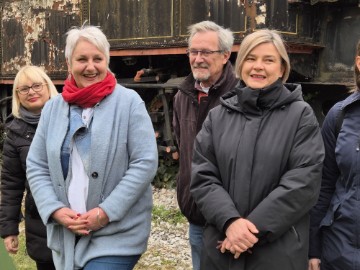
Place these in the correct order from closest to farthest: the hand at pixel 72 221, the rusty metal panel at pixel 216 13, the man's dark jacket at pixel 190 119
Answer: the hand at pixel 72 221
the man's dark jacket at pixel 190 119
the rusty metal panel at pixel 216 13

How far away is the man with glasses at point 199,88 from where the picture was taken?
3.01 m

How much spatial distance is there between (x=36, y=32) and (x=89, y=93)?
861 centimetres

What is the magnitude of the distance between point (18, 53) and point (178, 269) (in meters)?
7.69

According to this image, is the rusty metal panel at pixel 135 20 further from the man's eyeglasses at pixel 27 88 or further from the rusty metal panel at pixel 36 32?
the man's eyeglasses at pixel 27 88

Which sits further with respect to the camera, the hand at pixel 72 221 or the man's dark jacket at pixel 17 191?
the man's dark jacket at pixel 17 191

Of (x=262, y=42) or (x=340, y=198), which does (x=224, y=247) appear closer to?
(x=340, y=198)

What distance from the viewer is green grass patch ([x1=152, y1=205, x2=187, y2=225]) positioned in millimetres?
6338

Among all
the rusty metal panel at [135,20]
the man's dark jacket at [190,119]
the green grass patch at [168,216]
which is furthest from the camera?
the rusty metal panel at [135,20]

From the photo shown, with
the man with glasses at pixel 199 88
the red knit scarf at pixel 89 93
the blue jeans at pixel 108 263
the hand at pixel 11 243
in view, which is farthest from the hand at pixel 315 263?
the hand at pixel 11 243

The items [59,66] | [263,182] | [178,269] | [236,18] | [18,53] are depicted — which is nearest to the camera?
[263,182]

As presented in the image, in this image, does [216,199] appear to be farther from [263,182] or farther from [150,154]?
[150,154]

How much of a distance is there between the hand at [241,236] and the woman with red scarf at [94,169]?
1.84 feet

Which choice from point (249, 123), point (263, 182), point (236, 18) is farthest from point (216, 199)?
point (236, 18)

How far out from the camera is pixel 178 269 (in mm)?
4871
